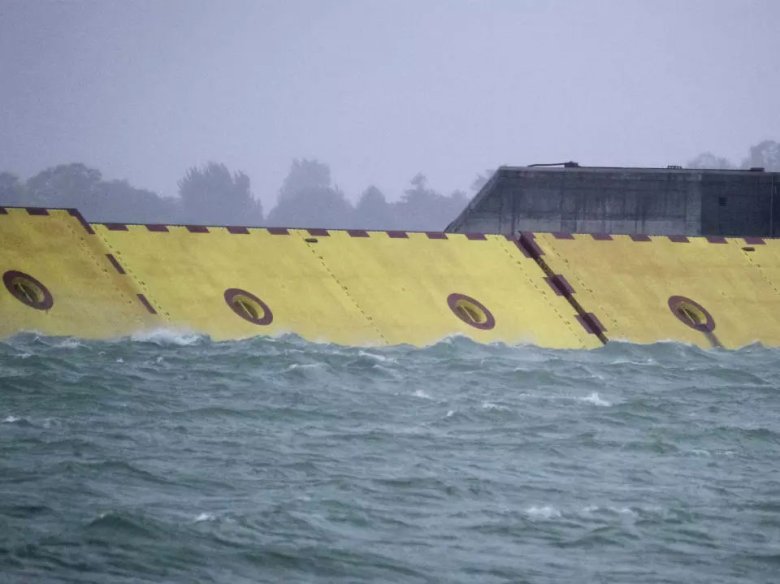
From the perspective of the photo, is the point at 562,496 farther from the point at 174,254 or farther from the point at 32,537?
the point at 174,254

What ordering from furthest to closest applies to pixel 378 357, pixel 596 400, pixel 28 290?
pixel 28 290, pixel 378 357, pixel 596 400

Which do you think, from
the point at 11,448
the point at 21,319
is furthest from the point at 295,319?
the point at 11,448

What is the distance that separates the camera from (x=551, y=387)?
22000mm

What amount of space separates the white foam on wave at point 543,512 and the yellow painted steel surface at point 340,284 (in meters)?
10.4

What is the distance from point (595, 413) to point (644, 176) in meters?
16.6

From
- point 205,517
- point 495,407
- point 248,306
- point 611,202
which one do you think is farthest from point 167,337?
point 611,202

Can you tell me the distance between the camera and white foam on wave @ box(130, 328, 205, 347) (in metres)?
23.9

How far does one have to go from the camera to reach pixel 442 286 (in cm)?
2684

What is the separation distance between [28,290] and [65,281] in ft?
1.90

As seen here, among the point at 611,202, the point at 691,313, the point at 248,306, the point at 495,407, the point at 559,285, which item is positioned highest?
the point at 611,202

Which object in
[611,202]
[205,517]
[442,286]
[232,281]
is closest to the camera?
[205,517]

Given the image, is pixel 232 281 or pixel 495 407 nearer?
pixel 495 407

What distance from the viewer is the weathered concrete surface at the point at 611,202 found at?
1400 inches

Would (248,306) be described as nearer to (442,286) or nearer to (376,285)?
(376,285)
